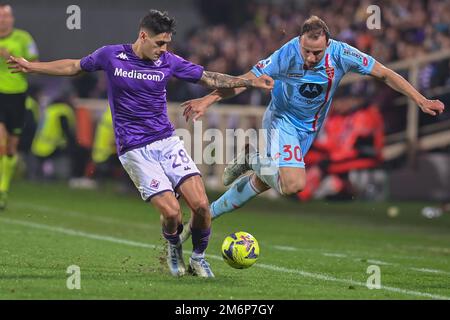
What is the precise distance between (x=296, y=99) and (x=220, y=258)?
73.4 inches

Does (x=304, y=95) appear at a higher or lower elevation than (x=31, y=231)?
higher

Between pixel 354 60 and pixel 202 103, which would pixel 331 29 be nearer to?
pixel 354 60

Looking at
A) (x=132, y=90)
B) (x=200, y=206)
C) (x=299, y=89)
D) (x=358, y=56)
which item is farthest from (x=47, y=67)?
(x=358, y=56)

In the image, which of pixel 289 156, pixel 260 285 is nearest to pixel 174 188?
pixel 260 285

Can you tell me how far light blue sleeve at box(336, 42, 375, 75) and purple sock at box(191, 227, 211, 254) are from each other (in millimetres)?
→ 2440

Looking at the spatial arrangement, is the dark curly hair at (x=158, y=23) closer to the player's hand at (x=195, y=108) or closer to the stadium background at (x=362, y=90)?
the player's hand at (x=195, y=108)

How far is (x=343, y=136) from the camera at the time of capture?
68.0ft

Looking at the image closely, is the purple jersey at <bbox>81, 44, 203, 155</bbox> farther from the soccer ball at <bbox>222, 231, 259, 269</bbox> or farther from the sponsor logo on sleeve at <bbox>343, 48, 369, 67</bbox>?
the sponsor logo on sleeve at <bbox>343, 48, 369, 67</bbox>

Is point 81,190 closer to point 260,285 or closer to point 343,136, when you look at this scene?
point 343,136

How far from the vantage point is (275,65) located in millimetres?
10852

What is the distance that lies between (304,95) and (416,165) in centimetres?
1070

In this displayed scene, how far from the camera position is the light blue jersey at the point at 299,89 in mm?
10914

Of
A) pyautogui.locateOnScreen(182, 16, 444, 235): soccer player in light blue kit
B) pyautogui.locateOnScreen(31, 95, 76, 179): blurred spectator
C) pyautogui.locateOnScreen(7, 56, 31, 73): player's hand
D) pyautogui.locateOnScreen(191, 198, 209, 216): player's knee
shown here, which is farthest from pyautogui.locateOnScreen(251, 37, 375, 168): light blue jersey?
pyautogui.locateOnScreen(31, 95, 76, 179): blurred spectator

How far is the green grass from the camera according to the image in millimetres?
8852
